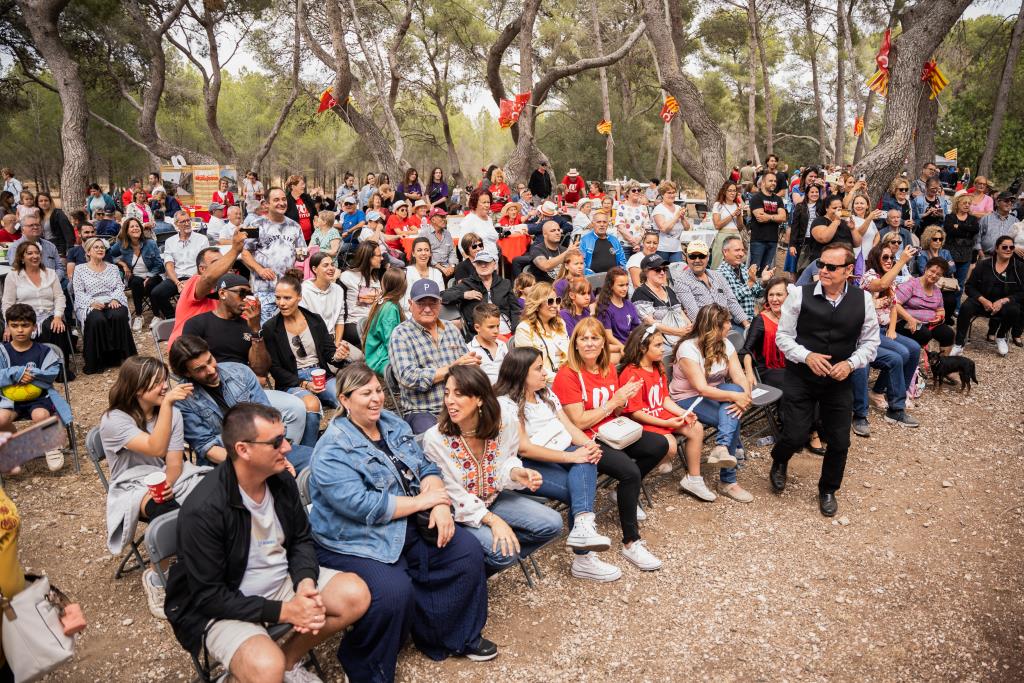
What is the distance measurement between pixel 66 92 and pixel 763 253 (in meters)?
13.8

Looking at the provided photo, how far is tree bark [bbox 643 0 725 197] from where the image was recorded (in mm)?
12117

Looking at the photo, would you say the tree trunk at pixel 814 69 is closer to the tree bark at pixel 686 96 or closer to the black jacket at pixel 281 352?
the tree bark at pixel 686 96

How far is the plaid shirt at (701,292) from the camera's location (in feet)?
21.3

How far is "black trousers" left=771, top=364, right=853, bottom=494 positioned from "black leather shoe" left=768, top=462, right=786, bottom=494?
0.77 feet

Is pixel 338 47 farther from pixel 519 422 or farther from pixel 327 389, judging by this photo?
pixel 519 422

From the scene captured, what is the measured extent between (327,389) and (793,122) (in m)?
42.8

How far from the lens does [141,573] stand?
4.00 m

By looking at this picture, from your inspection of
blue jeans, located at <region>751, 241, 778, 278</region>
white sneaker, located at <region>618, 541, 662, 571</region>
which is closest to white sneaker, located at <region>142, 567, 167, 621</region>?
white sneaker, located at <region>618, 541, 662, 571</region>

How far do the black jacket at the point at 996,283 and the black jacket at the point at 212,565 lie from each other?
9184mm

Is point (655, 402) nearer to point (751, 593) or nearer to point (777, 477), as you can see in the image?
point (777, 477)

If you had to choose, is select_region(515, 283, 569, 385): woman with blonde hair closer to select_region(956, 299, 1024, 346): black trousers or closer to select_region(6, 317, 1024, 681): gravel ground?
select_region(6, 317, 1024, 681): gravel ground

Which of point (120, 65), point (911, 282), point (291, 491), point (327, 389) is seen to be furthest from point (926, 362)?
point (120, 65)

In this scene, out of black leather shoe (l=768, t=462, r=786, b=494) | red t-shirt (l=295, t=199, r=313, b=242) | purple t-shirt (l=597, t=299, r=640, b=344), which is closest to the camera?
black leather shoe (l=768, t=462, r=786, b=494)

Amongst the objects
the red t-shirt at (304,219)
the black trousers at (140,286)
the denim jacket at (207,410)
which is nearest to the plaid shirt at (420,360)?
the denim jacket at (207,410)
